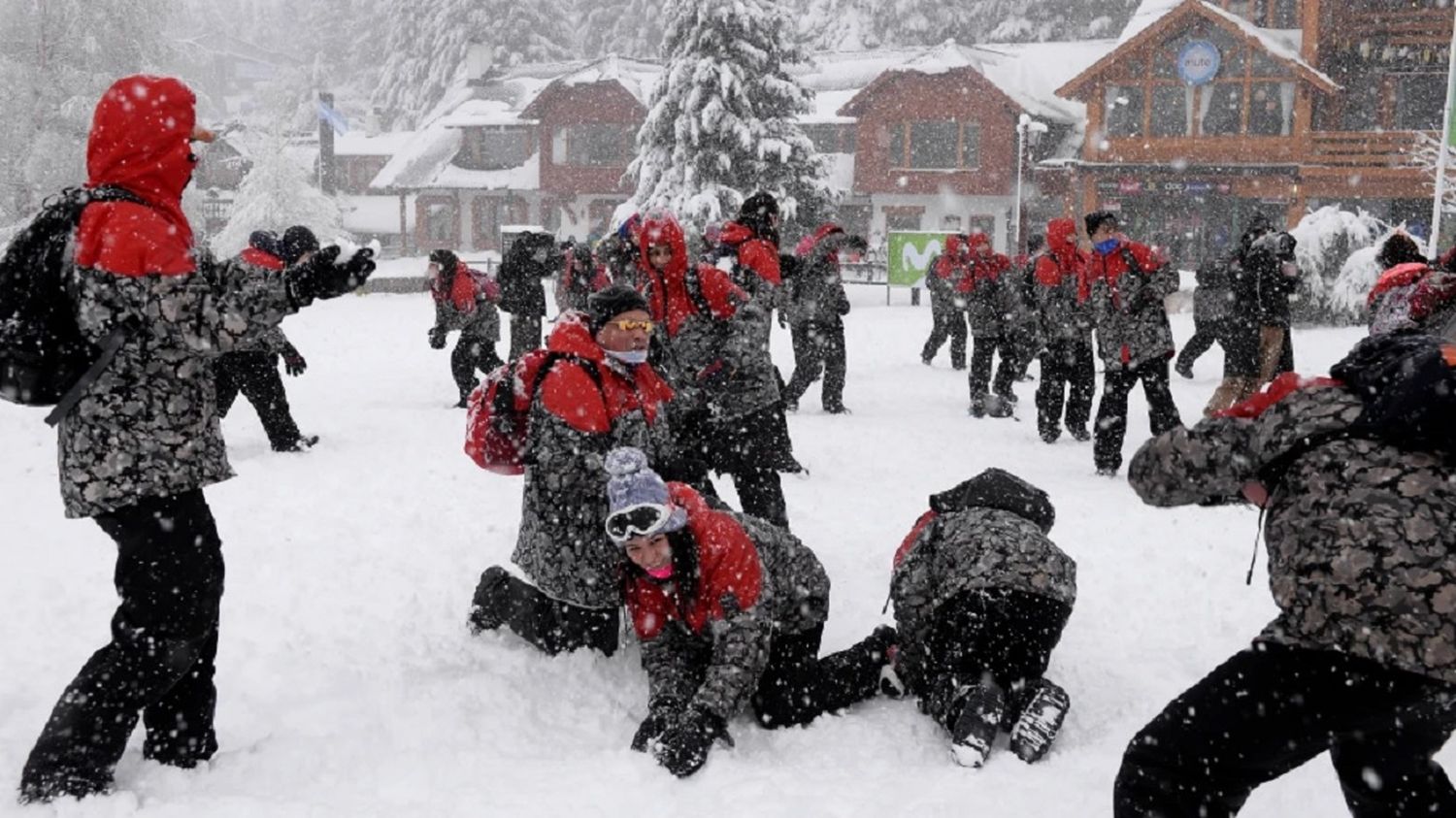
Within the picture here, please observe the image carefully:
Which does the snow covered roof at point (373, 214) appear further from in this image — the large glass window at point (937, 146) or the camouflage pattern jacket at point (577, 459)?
the camouflage pattern jacket at point (577, 459)

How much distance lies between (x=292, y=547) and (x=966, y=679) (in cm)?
387

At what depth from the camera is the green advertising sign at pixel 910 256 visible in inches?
948

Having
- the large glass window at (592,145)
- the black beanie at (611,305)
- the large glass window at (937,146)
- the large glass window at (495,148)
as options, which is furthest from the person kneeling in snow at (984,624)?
the large glass window at (495,148)

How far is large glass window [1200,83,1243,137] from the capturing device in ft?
101

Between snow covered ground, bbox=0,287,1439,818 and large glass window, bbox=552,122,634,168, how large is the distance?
3336cm

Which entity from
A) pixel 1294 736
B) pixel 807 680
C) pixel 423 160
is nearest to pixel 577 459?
pixel 807 680

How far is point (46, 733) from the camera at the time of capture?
3.27 meters

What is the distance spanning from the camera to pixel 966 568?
13.8 feet

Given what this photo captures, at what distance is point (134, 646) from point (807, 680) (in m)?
2.16

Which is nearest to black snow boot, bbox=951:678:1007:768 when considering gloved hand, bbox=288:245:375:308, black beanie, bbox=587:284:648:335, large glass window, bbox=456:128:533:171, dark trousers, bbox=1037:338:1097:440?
black beanie, bbox=587:284:648:335

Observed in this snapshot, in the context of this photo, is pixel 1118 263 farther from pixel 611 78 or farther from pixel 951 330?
pixel 611 78

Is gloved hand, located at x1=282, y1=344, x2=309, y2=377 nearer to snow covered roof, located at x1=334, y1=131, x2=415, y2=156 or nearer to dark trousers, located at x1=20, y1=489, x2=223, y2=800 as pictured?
dark trousers, located at x1=20, y1=489, x2=223, y2=800

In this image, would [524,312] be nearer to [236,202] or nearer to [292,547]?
[292,547]

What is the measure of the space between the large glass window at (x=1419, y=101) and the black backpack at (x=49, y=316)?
32.1 m
